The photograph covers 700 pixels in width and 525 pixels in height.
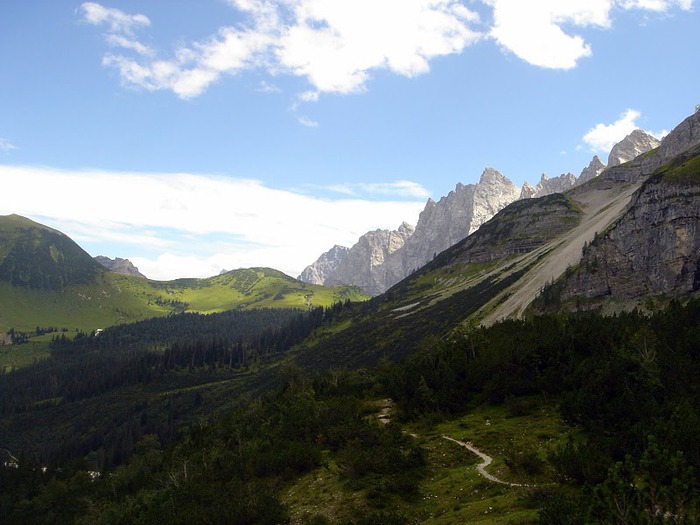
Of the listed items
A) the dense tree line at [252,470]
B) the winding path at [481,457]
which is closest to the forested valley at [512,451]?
the dense tree line at [252,470]

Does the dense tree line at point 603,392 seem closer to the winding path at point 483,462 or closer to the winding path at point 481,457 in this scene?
the winding path at point 481,457

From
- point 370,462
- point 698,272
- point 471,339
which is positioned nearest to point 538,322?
point 471,339

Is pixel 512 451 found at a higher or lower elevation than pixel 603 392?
lower

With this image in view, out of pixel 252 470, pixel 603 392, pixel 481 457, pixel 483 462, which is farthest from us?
pixel 252 470

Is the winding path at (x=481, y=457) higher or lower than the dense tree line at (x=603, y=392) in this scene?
lower

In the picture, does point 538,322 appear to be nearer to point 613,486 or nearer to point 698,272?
point 613,486

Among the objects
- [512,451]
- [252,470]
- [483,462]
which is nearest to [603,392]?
[512,451]

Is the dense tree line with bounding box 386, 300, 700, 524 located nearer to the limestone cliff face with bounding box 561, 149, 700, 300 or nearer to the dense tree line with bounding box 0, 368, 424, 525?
the dense tree line with bounding box 0, 368, 424, 525

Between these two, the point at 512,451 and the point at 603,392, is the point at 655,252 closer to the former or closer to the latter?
the point at 603,392

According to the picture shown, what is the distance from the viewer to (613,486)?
1775 cm

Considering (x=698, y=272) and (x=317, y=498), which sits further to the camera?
(x=698, y=272)

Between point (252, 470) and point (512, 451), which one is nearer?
point (512, 451)

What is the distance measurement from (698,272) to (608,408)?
163 metres

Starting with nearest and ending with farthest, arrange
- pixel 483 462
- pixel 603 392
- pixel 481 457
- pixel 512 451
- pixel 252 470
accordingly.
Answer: pixel 512 451 → pixel 483 462 → pixel 603 392 → pixel 481 457 → pixel 252 470
